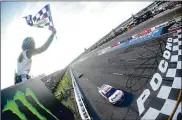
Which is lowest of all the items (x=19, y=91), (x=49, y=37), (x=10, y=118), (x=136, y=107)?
(x=136, y=107)

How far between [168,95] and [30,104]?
7.03 meters

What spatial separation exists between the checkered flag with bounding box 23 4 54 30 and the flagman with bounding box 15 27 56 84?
104cm

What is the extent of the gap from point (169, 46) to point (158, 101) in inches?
264

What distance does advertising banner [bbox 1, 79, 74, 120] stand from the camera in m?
4.27

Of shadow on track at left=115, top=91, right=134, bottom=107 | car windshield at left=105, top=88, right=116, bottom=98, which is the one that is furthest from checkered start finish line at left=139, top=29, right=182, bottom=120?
car windshield at left=105, top=88, right=116, bottom=98

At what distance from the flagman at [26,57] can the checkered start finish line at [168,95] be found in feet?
19.0

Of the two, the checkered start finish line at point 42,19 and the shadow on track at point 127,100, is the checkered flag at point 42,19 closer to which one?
the checkered start finish line at point 42,19

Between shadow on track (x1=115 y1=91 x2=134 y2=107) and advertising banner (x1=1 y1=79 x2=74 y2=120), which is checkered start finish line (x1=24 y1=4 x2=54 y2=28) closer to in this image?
advertising banner (x1=1 y1=79 x2=74 y2=120)

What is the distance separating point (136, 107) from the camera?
10.2 m

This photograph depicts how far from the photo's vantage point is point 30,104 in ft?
15.0

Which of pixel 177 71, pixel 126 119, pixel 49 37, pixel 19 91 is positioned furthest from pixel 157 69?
pixel 19 91

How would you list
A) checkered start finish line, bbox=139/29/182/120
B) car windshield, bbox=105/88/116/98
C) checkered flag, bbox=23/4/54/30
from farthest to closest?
car windshield, bbox=105/88/116/98, checkered start finish line, bbox=139/29/182/120, checkered flag, bbox=23/4/54/30

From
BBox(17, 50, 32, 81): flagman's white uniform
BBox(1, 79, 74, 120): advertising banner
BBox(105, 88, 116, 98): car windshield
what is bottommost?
BBox(105, 88, 116, 98): car windshield

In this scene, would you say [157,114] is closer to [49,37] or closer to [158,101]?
[158,101]
